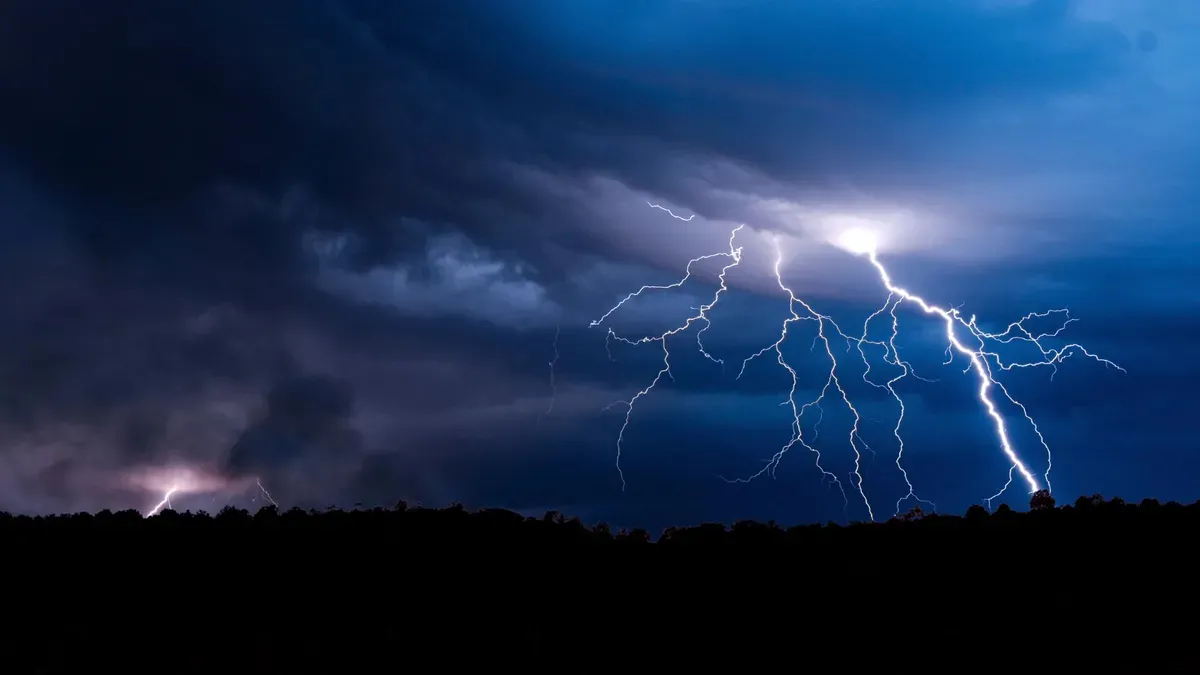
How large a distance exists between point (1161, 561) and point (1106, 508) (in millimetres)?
2339

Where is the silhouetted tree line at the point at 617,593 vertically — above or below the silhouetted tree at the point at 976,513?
below

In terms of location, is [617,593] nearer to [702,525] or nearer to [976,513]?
[702,525]

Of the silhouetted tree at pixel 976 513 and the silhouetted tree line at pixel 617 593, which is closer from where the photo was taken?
the silhouetted tree line at pixel 617 593

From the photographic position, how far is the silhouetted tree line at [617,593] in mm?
10164

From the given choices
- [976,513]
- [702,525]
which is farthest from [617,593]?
[976,513]

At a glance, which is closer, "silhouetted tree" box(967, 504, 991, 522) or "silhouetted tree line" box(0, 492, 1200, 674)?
"silhouetted tree line" box(0, 492, 1200, 674)

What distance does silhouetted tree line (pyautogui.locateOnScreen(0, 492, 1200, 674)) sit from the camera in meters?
10.2

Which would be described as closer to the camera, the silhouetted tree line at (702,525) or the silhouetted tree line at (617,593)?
the silhouetted tree line at (617,593)

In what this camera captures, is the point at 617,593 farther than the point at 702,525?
No

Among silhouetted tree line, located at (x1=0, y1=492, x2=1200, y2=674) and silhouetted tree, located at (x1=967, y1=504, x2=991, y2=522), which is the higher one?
silhouetted tree, located at (x1=967, y1=504, x2=991, y2=522)

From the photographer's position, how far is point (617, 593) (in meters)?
11.8

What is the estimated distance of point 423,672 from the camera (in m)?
9.88

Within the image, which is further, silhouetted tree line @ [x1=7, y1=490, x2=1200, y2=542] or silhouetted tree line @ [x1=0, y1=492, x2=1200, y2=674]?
silhouetted tree line @ [x1=7, y1=490, x2=1200, y2=542]

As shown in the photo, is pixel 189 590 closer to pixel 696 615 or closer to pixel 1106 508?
A: pixel 696 615
